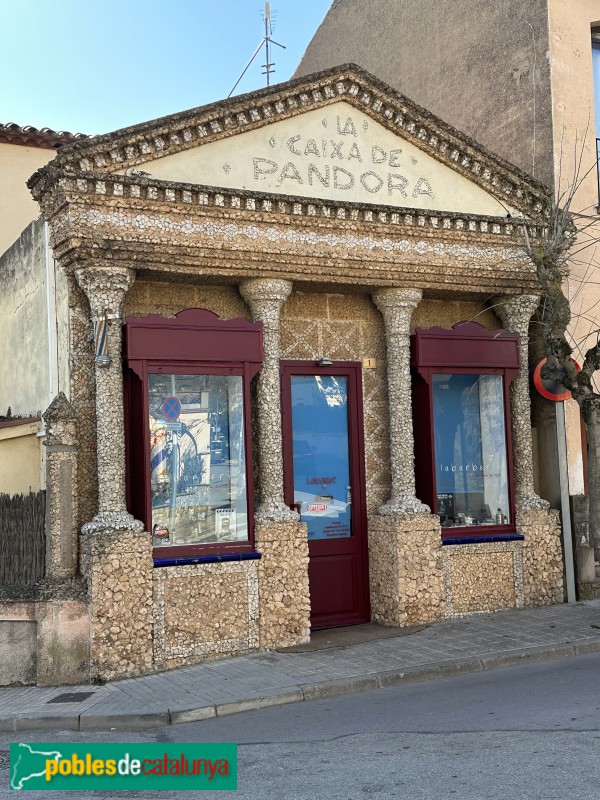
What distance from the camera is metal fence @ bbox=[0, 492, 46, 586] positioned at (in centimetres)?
941

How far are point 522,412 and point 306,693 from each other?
507cm

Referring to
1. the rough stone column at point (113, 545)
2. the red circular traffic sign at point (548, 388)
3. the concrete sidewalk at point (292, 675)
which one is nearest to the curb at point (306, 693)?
the concrete sidewalk at point (292, 675)

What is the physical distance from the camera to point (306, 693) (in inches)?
324

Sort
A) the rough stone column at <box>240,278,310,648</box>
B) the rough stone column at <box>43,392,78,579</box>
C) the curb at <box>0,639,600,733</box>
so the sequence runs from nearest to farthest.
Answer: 1. the curb at <box>0,639,600,733</box>
2. the rough stone column at <box>43,392,78,579</box>
3. the rough stone column at <box>240,278,310,648</box>

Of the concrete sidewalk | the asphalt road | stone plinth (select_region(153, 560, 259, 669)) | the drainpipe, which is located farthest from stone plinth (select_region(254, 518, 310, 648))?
the drainpipe

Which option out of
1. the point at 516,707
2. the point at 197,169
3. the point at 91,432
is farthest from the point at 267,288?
the point at 516,707

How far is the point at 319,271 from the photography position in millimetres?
10453

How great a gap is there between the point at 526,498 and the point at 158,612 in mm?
4970

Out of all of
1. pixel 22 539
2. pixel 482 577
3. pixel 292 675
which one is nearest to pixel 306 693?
pixel 292 675

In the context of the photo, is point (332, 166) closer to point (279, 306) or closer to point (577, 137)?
point (279, 306)

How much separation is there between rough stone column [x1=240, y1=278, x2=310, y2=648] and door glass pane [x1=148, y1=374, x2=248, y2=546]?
0.24 meters

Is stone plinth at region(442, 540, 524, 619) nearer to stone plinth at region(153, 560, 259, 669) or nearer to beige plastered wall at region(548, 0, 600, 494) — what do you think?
beige plastered wall at region(548, 0, 600, 494)

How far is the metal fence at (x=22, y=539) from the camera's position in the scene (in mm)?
9406

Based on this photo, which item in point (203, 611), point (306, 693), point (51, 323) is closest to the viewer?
point (306, 693)
